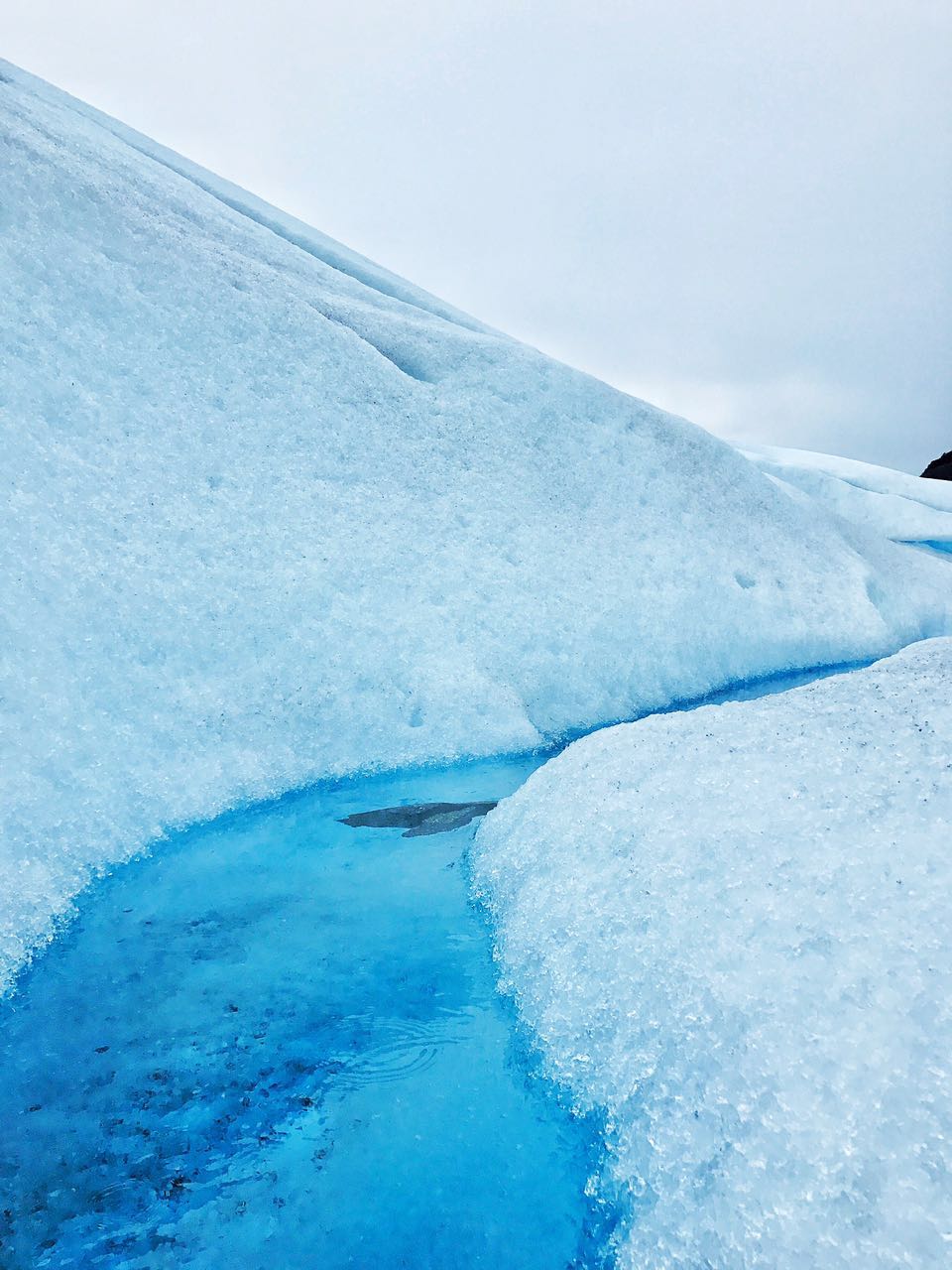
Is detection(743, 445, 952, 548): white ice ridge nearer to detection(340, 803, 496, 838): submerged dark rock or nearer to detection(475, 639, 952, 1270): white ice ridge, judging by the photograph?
detection(340, 803, 496, 838): submerged dark rock

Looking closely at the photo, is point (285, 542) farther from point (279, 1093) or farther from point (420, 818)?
point (279, 1093)

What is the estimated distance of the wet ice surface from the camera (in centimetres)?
286

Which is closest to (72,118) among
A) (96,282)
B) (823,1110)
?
(96,282)

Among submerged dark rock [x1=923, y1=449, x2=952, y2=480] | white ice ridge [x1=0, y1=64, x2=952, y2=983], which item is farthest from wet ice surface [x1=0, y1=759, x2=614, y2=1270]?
submerged dark rock [x1=923, y1=449, x2=952, y2=480]

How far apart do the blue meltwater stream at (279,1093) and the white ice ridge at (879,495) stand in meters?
19.0

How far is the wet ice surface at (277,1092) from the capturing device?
9.38 feet

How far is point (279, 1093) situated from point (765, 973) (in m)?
2.22

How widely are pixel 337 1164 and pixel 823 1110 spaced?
1908 millimetres

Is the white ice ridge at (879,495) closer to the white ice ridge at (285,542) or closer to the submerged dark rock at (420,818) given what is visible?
the white ice ridge at (285,542)

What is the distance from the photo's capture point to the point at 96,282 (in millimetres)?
8039

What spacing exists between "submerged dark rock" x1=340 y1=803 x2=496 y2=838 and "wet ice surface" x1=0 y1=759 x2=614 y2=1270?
33.3 inches

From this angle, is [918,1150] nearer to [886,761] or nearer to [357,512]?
[886,761]

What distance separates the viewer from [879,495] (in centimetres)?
2211

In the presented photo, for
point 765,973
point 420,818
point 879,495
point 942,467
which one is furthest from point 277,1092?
point 942,467
